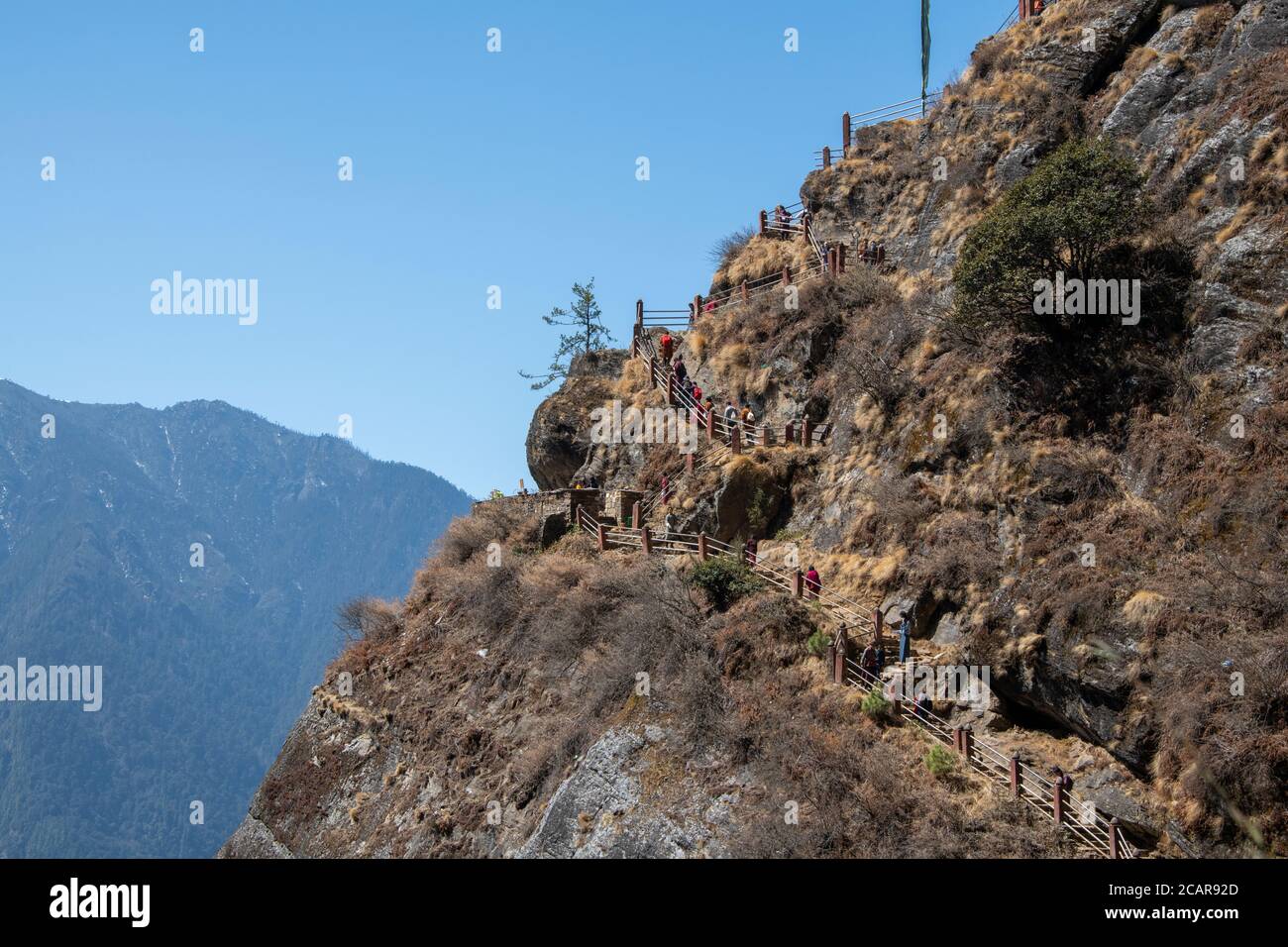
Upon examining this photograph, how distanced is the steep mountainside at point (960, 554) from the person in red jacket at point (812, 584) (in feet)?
2.03

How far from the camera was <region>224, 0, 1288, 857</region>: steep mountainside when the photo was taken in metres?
22.0

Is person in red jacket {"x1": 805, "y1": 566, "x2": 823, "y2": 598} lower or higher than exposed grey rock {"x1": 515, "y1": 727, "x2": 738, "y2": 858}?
higher

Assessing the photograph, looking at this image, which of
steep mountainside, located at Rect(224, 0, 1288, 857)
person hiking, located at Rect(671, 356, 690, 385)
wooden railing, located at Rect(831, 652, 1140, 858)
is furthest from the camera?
person hiking, located at Rect(671, 356, 690, 385)

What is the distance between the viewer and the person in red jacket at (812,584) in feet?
92.0

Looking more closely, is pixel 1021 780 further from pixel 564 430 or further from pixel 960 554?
pixel 564 430

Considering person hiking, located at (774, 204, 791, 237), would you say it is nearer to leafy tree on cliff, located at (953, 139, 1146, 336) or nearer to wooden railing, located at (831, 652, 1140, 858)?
leafy tree on cliff, located at (953, 139, 1146, 336)

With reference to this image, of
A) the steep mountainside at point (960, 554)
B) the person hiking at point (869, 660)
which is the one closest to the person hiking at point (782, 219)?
the steep mountainside at point (960, 554)

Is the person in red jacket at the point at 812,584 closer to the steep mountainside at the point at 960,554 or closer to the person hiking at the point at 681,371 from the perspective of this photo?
the steep mountainside at the point at 960,554

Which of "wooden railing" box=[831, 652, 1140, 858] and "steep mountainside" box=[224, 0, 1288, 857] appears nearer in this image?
"wooden railing" box=[831, 652, 1140, 858]

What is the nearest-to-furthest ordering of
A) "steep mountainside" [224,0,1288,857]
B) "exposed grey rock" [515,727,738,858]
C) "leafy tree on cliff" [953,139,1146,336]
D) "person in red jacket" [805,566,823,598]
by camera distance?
1. "steep mountainside" [224,0,1288,857]
2. "exposed grey rock" [515,727,738,858]
3. "leafy tree on cliff" [953,139,1146,336]
4. "person in red jacket" [805,566,823,598]

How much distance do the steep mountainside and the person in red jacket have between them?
0.62 m

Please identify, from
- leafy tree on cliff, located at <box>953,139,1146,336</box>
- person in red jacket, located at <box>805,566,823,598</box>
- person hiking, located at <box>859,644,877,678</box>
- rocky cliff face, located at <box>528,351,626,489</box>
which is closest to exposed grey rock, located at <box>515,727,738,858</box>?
person hiking, located at <box>859,644,877,678</box>
